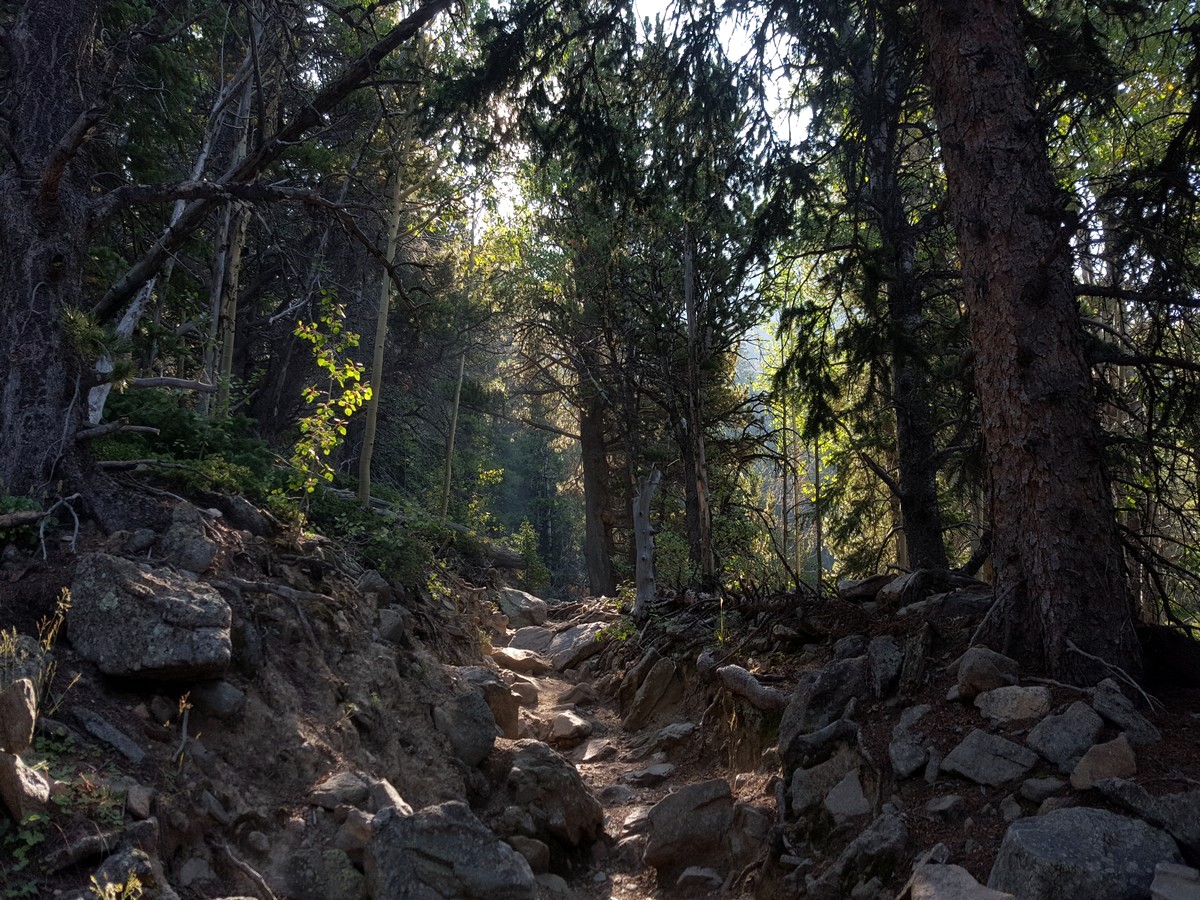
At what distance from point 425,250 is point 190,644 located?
61.1ft

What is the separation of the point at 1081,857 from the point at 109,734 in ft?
15.1

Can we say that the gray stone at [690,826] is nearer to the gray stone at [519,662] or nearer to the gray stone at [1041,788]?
the gray stone at [1041,788]

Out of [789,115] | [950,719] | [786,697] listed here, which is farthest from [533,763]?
[789,115]

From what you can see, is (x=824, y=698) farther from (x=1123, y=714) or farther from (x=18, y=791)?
(x=18, y=791)

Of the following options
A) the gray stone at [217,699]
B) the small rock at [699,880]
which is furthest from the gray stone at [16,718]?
the small rock at [699,880]

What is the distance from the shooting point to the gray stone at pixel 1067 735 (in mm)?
3961

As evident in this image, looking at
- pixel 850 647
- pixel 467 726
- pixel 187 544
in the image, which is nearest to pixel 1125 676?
pixel 850 647

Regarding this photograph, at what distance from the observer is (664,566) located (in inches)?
607

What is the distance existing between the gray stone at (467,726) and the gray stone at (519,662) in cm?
491

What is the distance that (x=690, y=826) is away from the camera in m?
5.71

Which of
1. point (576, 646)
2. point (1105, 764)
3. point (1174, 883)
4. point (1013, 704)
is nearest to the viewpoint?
point (1174, 883)

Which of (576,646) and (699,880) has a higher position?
(576,646)

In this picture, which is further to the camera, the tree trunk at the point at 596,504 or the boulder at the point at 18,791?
the tree trunk at the point at 596,504

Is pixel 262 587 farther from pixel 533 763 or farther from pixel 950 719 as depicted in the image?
pixel 950 719
